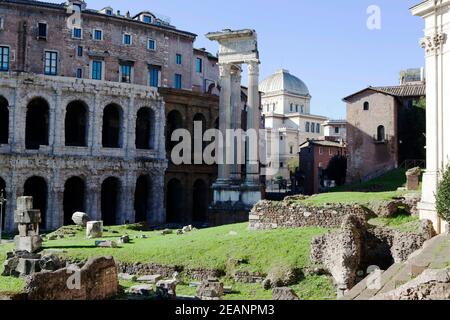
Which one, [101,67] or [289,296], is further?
[101,67]

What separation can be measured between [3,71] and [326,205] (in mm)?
26500

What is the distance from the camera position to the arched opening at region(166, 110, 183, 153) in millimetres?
44312

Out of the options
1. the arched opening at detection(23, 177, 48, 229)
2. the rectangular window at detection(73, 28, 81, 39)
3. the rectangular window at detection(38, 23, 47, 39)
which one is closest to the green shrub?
the arched opening at detection(23, 177, 48, 229)

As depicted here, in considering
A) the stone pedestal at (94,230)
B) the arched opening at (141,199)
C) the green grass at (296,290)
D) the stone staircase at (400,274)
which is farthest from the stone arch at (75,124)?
the stone staircase at (400,274)

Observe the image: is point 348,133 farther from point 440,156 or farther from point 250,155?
point 440,156

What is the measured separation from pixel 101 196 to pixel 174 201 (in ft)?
19.5

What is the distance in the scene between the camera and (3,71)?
38.0m

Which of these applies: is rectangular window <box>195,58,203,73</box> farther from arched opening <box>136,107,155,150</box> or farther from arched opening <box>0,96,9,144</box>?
arched opening <box>0,96,9,144</box>

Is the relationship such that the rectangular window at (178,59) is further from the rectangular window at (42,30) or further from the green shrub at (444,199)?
the green shrub at (444,199)

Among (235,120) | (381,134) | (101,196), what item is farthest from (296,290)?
(381,134)

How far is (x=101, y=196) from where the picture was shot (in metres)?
43.0

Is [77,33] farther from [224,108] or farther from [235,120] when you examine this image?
[235,120]

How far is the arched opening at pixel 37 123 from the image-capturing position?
40.2m
